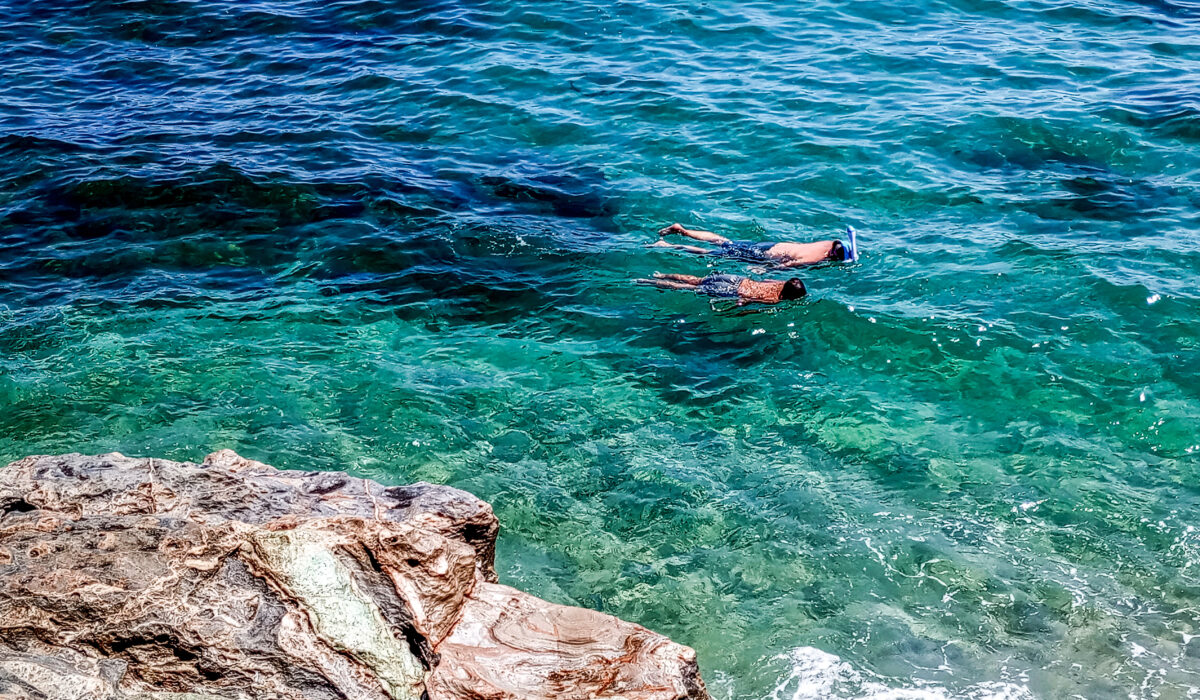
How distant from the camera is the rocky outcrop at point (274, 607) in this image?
5742mm

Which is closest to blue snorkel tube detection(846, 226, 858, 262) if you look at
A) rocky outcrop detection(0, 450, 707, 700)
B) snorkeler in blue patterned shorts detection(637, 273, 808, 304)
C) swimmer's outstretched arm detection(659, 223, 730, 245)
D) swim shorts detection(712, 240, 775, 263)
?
snorkeler in blue patterned shorts detection(637, 273, 808, 304)

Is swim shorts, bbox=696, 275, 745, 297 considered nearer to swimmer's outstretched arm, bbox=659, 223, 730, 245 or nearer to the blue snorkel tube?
swimmer's outstretched arm, bbox=659, 223, 730, 245

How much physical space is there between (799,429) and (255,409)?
5977mm

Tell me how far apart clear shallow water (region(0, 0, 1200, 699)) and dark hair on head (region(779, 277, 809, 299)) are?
33 centimetres

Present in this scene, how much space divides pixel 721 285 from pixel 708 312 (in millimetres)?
385

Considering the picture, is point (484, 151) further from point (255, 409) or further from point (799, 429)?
point (799, 429)

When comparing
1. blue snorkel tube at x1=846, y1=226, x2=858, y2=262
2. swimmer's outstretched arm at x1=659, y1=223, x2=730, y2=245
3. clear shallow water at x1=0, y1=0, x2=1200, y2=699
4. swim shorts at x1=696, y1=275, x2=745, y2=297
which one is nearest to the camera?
clear shallow water at x1=0, y1=0, x2=1200, y2=699

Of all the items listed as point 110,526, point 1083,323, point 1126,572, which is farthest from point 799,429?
point 110,526

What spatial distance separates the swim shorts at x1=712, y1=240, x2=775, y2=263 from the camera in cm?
1338

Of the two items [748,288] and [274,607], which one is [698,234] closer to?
[748,288]

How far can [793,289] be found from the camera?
40.4 ft

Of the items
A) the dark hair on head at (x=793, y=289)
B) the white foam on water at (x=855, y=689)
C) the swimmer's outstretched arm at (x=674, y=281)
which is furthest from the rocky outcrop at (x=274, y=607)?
the swimmer's outstretched arm at (x=674, y=281)

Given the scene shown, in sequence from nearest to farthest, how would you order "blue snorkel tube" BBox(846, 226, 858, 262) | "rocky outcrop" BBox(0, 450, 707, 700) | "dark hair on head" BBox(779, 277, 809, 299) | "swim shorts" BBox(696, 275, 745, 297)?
1. "rocky outcrop" BBox(0, 450, 707, 700)
2. "dark hair on head" BBox(779, 277, 809, 299)
3. "swim shorts" BBox(696, 275, 745, 297)
4. "blue snorkel tube" BBox(846, 226, 858, 262)

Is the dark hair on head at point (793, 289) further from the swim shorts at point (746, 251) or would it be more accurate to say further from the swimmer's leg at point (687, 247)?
the swimmer's leg at point (687, 247)
